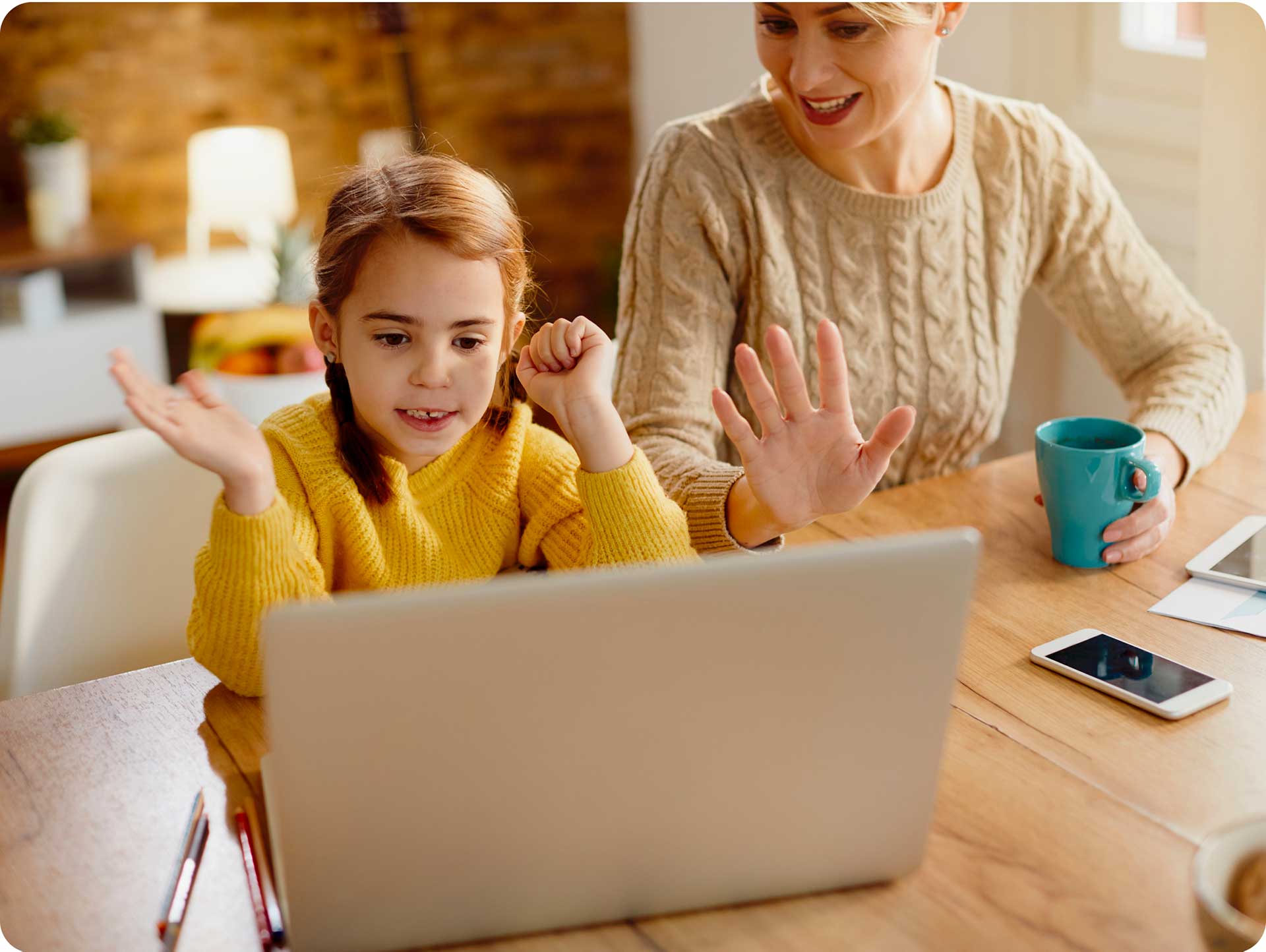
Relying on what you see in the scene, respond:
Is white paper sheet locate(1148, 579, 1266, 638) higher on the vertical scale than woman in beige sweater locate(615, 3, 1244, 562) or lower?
lower

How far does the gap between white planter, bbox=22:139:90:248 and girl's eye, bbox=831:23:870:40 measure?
2.84m

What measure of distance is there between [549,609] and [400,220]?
1.59 feet

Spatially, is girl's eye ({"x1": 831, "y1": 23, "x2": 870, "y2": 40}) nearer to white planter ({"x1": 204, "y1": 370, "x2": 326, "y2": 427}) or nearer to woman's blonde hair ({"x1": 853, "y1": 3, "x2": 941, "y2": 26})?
woman's blonde hair ({"x1": 853, "y1": 3, "x2": 941, "y2": 26})

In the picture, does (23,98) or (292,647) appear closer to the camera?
(292,647)

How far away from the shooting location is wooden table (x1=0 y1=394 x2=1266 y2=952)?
0.72 m

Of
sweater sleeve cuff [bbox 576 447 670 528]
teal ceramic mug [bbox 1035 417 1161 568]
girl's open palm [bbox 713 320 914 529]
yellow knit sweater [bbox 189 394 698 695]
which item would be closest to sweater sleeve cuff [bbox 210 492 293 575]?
yellow knit sweater [bbox 189 394 698 695]

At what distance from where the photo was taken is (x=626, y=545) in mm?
1041

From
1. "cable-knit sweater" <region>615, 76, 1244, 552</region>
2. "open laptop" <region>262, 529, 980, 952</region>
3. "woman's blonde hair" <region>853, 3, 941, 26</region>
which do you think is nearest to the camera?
"open laptop" <region>262, 529, 980, 952</region>

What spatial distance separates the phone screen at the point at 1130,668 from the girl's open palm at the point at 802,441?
202 mm

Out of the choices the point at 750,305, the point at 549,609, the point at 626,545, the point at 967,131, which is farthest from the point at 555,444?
the point at 967,131

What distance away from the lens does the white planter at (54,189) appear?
11.7 ft

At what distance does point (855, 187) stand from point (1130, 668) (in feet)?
2.25

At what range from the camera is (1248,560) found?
1130 mm

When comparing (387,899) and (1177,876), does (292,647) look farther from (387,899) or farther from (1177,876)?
(1177,876)
